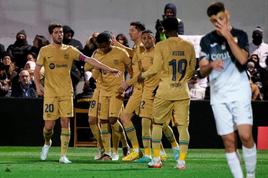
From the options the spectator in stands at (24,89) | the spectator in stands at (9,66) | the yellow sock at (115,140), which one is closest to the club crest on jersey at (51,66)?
the yellow sock at (115,140)

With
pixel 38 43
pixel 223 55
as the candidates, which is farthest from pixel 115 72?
pixel 38 43

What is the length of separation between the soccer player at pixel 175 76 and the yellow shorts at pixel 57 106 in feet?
8.07

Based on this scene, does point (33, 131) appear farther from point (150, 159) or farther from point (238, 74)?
point (238, 74)

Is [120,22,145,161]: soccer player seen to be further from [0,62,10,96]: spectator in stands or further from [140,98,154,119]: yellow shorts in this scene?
[0,62,10,96]: spectator in stands

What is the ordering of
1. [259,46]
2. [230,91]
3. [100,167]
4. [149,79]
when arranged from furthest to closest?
[259,46] → [149,79] → [100,167] → [230,91]

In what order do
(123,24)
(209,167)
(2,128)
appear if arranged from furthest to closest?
(123,24), (2,128), (209,167)

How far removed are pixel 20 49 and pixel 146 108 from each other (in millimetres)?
7279

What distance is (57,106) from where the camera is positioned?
18.7 m

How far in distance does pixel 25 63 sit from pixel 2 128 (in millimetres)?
2166

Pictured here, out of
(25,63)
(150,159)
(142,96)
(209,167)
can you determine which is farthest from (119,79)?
(25,63)

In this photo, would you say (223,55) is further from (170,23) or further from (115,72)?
(115,72)

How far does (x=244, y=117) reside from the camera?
12594 millimetres

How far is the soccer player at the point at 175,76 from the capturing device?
16.4 meters

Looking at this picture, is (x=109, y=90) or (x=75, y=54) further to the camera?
(x=109, y=90)
